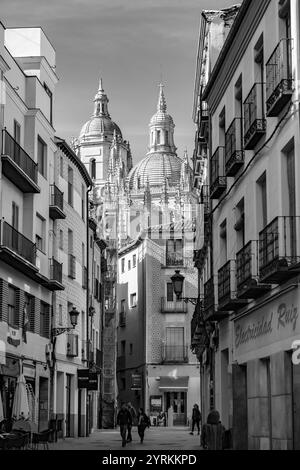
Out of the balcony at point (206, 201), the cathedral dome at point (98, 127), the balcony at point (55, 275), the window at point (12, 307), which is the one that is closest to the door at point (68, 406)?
the balcony at point (55, 275)

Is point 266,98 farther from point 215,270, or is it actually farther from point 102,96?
point 102,96

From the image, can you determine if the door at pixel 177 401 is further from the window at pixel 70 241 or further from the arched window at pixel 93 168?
the arched window at pixel 93 168

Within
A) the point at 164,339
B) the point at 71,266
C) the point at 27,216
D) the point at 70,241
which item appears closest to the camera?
the point at 27,216

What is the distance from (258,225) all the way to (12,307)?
12489 mm

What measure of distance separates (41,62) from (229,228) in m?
14.1

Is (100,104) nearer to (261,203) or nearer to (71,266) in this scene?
(71,266)

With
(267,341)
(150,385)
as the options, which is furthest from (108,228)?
(267,341)

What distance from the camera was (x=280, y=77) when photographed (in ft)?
60.6

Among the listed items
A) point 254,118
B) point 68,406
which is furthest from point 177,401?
point 254,118

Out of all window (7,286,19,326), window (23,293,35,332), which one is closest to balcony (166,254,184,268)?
window (23,293,35,332)

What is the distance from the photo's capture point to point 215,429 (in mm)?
24156

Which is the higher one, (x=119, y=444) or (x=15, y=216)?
(x=15, y=216)

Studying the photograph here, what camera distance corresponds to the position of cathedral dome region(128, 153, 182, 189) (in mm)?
142750

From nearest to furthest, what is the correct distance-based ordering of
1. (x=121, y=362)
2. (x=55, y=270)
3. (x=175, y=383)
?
(x=55, y=270) → (x=175, y=383) → (x=121, y=362)
